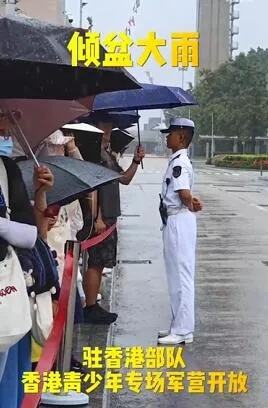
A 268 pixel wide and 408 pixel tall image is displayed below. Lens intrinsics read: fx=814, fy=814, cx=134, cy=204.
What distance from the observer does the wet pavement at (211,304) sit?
5.31 metres

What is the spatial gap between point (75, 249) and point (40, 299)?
0.76 metres

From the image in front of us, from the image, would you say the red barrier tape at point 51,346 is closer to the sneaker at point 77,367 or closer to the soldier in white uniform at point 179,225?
the sneaker at point 77,367

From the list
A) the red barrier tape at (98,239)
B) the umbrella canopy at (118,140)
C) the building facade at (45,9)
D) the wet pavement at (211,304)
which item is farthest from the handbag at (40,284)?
the building facade at (45,9)

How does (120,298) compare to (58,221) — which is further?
(120,298)

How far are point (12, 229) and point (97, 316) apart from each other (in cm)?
368

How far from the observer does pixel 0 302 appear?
10.7 ft

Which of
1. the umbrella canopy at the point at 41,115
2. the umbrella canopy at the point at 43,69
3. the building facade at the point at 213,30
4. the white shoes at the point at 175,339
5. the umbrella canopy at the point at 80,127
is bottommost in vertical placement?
the white shoes at the point at 175,339

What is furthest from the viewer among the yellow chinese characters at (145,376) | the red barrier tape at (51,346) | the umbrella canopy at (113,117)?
the umbrella canopy at (113,117)

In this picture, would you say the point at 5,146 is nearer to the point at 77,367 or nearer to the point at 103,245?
the point at 77,367

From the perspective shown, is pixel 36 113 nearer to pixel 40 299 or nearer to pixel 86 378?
pixel 40 299

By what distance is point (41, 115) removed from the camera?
4.53 meters

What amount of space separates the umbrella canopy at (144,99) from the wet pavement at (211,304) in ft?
6.20

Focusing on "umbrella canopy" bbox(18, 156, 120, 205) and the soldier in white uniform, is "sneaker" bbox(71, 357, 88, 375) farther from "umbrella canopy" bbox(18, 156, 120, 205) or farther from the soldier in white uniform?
"umbrella canopy" bbox(18, 156, 120, 205)

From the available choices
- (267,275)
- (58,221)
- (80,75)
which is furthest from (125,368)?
(267,275)
